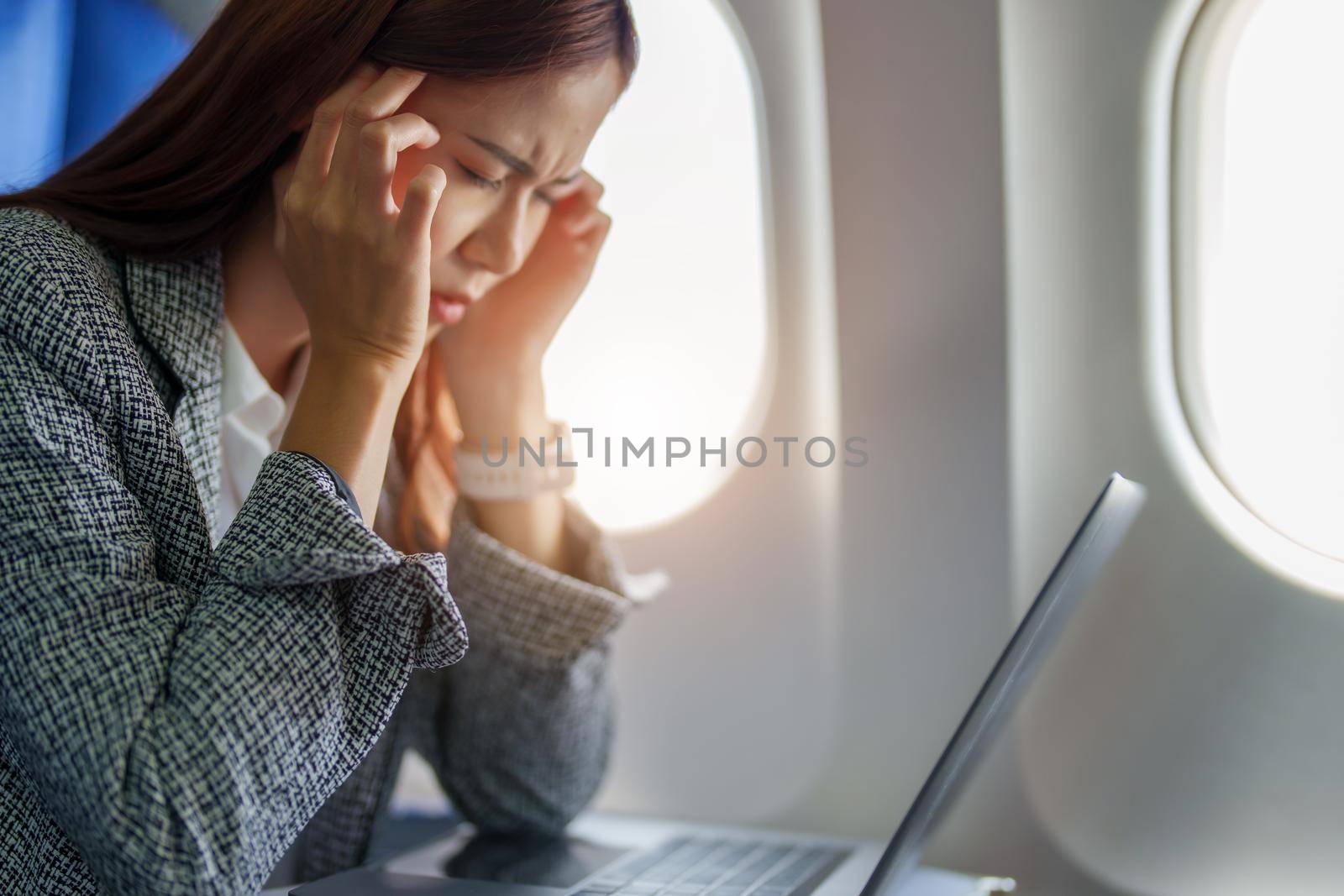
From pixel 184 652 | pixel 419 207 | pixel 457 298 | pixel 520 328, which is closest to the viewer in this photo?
pixel 184 652

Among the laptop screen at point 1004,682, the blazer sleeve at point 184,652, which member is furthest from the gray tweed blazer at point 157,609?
the laptop screen at point 1004,682

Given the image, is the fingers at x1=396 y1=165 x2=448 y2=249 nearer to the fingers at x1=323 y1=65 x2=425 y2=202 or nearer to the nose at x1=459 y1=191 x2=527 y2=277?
the fingers at x1=323 y1=65 x2=425 y2=202

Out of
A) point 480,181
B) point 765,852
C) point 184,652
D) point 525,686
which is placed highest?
point 480,181

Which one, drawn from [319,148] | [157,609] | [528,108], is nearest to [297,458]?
[157,609]

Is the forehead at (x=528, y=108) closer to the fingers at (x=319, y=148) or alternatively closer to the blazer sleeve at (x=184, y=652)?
the fingers at (x=319, y=148)

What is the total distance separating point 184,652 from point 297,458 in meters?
0.14

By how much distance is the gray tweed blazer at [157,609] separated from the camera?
570 millimetres

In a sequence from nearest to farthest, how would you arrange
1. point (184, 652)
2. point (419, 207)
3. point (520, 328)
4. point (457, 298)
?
point (184, 652) < point (419, 207) < point (457, 298) < point (520, 328)

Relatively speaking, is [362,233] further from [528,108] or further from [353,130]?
[528,108]

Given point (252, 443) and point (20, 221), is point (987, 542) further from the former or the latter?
point (20, 221)

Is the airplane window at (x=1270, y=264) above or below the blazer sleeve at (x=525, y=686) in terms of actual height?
above

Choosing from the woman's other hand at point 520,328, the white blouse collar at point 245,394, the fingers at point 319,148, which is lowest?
the white blouse collar at point 245,394

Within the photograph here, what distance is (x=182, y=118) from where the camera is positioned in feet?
2.66

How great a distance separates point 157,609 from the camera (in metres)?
0.62
